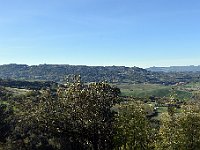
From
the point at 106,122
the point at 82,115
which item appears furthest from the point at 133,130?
the point at 82,115

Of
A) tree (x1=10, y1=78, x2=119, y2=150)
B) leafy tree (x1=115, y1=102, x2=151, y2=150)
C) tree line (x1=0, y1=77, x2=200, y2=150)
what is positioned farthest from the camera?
tree (x1=10, y1=78, x2=119, y2=150)

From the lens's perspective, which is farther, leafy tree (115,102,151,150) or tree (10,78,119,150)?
tree (10,78,119,150)

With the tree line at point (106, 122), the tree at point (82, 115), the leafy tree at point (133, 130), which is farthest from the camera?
the tree at point (82, 115)

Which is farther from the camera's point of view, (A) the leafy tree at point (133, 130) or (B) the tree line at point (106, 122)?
(A) the leafy tree at point (133, 130)

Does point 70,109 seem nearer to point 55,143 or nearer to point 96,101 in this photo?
point 96,101

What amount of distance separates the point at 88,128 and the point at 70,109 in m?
4.85

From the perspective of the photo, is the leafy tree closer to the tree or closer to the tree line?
the tree line

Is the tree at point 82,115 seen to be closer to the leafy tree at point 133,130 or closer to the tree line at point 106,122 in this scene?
the tree line at point 106,122

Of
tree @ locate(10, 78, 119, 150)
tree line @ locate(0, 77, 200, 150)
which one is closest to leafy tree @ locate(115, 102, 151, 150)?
tree line @ locate(0, 77, 200, 150)

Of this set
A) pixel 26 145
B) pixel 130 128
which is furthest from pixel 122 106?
pixel 26 145

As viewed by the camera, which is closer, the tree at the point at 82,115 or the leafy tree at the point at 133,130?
the leafy tree at the point at 133,130

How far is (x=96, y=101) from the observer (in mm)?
65625

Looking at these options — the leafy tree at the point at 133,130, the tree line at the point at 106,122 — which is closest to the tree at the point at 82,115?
the tree line at the point at 106,122

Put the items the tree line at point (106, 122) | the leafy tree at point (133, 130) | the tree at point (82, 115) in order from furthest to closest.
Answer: the tree at point (82, 115)
the leafy tree at point (133, 130)
the tree line at point (106, 122)
